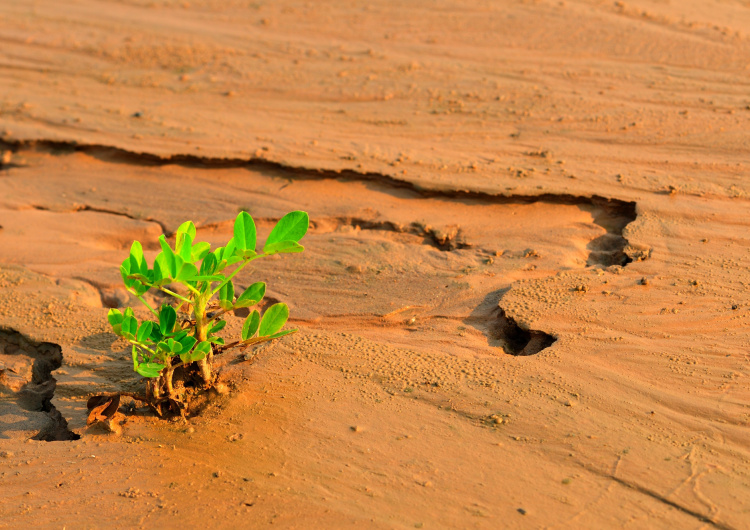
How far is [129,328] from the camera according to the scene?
2189 millimetres

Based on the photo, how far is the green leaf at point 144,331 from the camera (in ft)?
7.15

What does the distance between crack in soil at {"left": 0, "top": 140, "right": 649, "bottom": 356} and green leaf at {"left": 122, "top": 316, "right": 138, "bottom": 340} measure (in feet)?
4.61

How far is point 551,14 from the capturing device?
17.6ft

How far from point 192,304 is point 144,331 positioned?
0.61 ft

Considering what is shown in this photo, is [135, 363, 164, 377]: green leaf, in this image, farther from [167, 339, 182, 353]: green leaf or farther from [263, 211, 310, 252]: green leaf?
[263, 211, 310, 252]: green leaf

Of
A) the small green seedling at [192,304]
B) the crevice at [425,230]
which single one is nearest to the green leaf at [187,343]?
the small green seedling at [192,304]

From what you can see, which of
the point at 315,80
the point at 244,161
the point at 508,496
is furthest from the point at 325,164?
the point at 508,496

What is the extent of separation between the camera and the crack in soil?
2.80 m

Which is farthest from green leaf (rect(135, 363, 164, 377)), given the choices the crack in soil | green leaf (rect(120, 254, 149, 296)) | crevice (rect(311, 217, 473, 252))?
crevice (rect(311, 217, 473, 252))

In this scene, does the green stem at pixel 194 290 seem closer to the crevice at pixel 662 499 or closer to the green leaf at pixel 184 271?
the green leaf at pixel 184 271

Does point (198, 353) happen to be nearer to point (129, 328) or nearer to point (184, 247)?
point (129, 328)

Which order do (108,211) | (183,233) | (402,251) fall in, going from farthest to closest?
(108,211), (402,251), (183,233)

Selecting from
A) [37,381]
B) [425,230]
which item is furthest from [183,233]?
[425,230]

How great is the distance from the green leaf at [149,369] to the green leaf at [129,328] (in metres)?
0.10
